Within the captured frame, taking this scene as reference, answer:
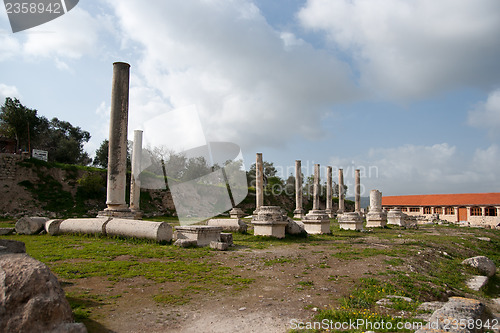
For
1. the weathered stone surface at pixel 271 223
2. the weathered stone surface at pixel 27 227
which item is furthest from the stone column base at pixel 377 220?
the weathered stone surface at pixel 27 227

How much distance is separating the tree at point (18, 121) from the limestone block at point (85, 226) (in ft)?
79.9

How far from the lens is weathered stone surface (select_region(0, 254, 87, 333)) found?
3189 millimetres

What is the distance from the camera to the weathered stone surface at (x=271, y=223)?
1270cm

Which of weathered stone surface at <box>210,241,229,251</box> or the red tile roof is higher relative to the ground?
the red tile roof

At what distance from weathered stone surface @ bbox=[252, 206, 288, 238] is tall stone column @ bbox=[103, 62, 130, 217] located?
213 inches

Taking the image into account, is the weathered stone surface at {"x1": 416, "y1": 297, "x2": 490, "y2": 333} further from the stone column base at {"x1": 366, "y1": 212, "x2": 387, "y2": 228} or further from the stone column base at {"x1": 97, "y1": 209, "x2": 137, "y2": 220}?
the stone column base at {"x1": 366, "y1": 212, "x2": 387, "y2": 228}

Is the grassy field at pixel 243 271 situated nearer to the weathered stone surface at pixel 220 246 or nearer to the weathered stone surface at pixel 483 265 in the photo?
the weathered stone surface at pixel 483 265

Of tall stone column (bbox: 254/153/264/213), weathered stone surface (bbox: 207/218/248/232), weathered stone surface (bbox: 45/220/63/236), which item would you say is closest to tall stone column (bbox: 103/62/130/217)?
weathered stone surface (bbox: 45/220/63/236)

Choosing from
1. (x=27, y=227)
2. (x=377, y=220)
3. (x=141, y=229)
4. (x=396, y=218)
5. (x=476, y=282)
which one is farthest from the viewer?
(x=396, y=218)

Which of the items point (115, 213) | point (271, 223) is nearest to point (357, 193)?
point (271, 223)

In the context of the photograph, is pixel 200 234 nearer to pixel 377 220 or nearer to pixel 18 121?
pixel 377 220

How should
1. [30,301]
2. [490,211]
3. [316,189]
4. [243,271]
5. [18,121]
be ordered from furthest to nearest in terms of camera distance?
[490,211] → [316,189] → [18,121] → [243,271] → [30,301]

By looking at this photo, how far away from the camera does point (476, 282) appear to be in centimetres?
777

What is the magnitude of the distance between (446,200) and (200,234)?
43.5m
